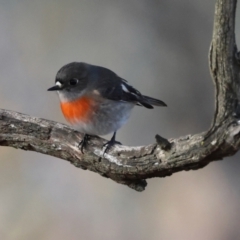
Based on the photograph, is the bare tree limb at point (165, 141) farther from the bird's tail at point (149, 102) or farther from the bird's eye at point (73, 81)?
the bird's tail at point (149, 102)

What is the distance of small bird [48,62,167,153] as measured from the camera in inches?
78.2

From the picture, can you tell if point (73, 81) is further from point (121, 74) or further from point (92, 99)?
point (121, 74)

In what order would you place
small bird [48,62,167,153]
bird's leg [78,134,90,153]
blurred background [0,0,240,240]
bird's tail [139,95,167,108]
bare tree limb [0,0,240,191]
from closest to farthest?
bare tree limb [0,0,240,191]
bird's leg [78,134,90,153]
small bird [48,62,167,153]
bird's tail [139,95,167,108]
blurred background [0,0,240,240]

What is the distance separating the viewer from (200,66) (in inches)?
126

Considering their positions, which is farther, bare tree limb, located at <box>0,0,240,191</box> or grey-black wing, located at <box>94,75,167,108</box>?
grey-black wing, located at <box>94,75,167,108</box>

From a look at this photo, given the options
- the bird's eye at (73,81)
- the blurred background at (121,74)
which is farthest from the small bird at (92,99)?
the blurred background at (121,74)

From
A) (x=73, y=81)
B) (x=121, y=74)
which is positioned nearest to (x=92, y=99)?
(x=73, y=81)

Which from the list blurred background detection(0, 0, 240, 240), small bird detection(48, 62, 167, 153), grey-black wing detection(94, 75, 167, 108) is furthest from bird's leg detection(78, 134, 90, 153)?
blurred background detection(0, 0, 240, 240)

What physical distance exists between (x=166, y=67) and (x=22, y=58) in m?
1.12

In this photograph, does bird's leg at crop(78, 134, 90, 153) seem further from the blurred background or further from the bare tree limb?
the blurred background

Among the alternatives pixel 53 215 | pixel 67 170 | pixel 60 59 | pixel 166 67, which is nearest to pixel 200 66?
pixel 166 67

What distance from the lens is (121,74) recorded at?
10.5 feet

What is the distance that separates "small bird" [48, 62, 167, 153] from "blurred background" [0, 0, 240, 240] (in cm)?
104

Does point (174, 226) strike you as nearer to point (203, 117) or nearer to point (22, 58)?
point (203, 117)
